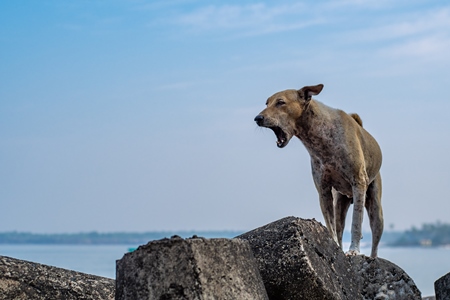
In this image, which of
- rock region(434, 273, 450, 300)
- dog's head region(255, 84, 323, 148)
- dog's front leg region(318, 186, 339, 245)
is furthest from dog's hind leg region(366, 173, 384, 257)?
rock region(434, 273, 450, 300)

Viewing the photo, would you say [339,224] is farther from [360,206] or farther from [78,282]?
[78,282]

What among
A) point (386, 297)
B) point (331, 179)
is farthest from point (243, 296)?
point (331, 179)

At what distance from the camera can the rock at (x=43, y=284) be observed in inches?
308

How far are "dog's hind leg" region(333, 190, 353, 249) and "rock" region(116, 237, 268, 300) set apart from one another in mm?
5290

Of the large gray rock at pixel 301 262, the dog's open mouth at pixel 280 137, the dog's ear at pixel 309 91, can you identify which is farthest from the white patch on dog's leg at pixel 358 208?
the large gray rock at pixel 301 262

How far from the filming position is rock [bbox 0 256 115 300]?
25.7 feet

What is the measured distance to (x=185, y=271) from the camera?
6.09 metres

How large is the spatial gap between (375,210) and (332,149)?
1404 mm

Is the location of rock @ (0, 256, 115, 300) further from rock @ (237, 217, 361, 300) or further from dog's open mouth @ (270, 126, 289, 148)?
dog's open mouth @ (270, 126, 289, 148)

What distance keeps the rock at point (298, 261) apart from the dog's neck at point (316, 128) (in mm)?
2696

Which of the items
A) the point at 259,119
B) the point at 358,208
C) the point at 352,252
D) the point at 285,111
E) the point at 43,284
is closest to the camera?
the point at 43,284

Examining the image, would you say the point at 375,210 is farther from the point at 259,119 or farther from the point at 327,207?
the point at 259,119

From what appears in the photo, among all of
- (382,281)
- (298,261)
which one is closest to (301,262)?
(298,261)

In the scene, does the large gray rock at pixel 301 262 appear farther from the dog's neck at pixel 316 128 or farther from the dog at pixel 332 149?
the dog's neck at pixel 316 128
